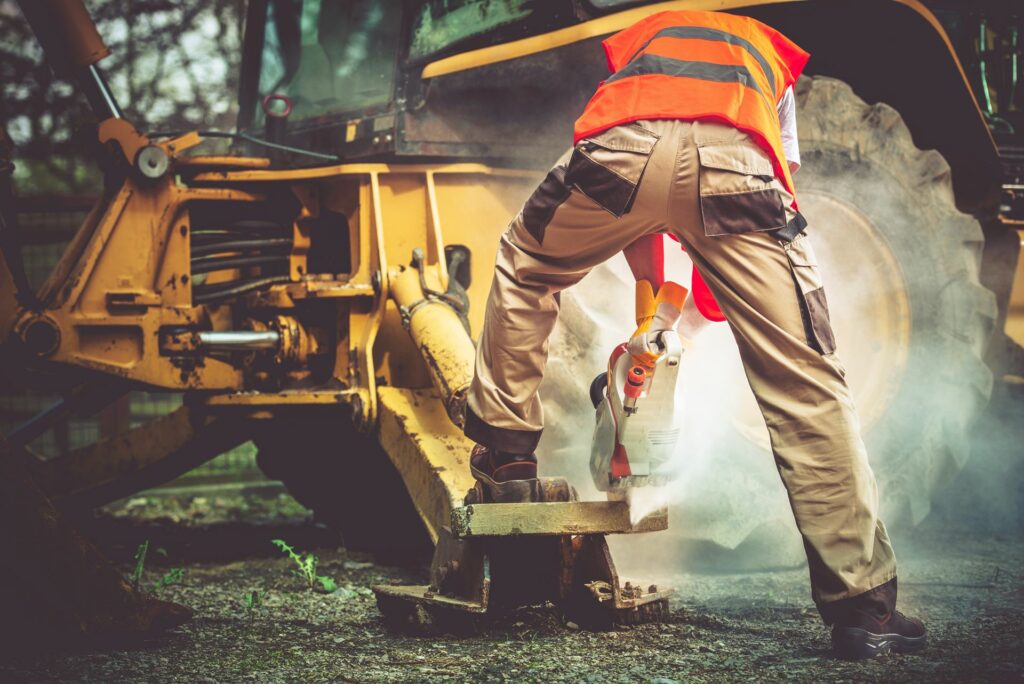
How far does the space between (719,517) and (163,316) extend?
6.46 feet

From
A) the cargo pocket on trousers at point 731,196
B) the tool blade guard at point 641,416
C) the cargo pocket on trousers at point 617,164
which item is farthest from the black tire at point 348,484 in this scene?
the cargo pocket on trousers at point 731,196

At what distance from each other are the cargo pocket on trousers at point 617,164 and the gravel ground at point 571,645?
105 cm

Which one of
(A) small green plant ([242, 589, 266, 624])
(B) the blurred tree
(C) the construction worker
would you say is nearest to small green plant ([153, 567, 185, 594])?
(A) small green plant ([242, 589, 266, 624])

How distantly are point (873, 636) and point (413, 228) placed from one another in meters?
2.10

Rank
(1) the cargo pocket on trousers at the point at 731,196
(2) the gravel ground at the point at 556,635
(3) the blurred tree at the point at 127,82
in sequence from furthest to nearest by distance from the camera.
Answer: (3) the blurred tree at the point at 127,82 → (2) the gravel ground at the point at 556,635 → (1) the cargo pocket on trousers at the point at 731,196

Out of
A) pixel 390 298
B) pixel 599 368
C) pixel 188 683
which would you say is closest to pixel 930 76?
pixel 599 368

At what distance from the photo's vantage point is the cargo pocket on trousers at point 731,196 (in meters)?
2.43

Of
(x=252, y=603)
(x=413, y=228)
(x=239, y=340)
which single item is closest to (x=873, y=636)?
(x=252, y=603)

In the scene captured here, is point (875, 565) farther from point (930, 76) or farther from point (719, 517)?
point (930, 76)

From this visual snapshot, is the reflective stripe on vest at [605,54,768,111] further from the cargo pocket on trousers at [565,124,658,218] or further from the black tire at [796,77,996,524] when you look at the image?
the black tire at [796,77,996,524]

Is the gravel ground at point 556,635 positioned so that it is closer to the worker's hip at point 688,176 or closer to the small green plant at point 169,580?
the small green plant at point 169,580

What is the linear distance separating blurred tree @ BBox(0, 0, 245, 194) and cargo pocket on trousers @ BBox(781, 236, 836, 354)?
29.4ft

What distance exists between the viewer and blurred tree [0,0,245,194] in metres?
10.3

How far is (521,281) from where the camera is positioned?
8.82ft
